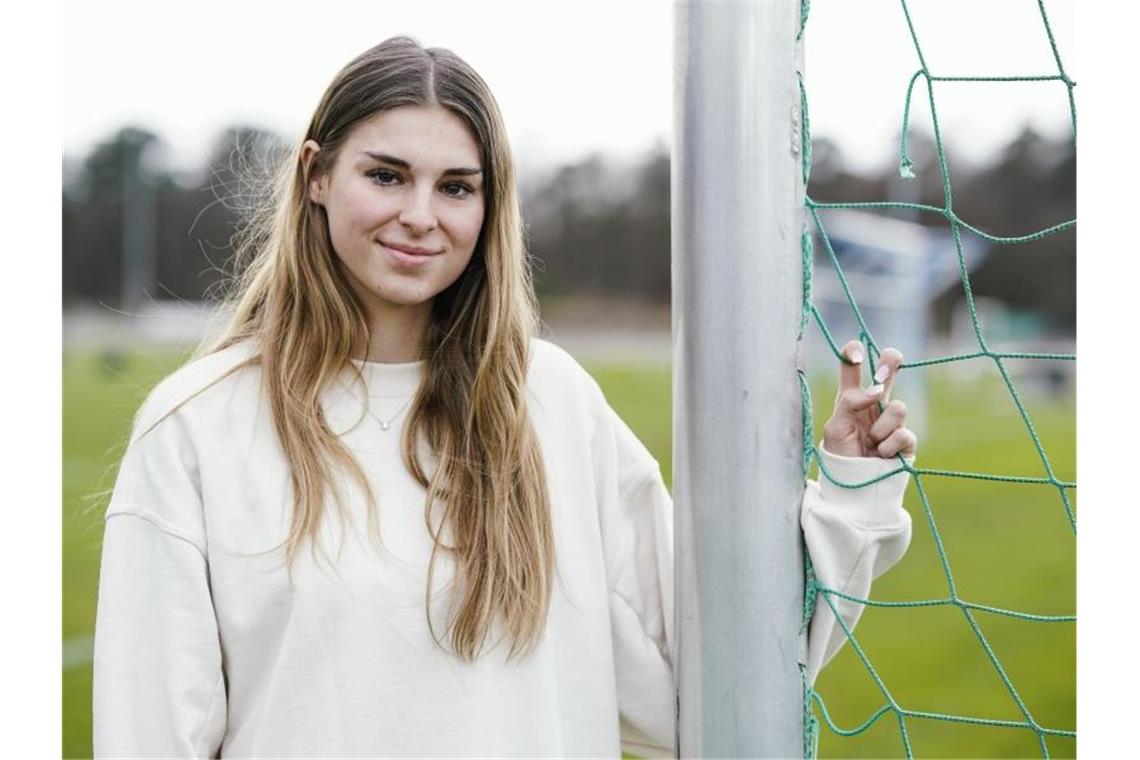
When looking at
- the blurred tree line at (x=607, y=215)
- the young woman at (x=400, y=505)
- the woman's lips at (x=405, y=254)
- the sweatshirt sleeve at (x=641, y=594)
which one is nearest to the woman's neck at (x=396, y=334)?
the young woman at (x=400, y=505)

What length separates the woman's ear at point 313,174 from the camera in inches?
64.9

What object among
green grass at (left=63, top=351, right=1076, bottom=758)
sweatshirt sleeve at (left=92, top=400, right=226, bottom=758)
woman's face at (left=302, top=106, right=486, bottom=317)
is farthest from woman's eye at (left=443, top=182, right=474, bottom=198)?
green grass at (left=63, top=351, right=1076, bottom=758)

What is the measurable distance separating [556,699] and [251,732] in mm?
366

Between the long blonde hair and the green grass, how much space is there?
358 millimetres

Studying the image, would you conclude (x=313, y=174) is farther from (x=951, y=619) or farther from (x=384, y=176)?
(x=951, y=619)

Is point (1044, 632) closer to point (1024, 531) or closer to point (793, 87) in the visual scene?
point (1024, 531)

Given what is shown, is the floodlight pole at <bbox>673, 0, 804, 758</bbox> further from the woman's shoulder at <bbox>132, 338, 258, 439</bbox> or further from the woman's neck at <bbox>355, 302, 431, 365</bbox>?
the woman's shoulder at <bbox>132, 338, 258, 439</bbox>

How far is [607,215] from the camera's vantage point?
1542 inches

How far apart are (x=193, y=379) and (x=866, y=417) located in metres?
0.81

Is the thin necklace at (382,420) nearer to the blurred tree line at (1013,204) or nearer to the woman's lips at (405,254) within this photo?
the woman's lips at (405,254)

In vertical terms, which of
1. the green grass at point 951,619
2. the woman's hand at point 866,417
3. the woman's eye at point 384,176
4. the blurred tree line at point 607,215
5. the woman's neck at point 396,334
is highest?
the blurred tree line at point 607,215

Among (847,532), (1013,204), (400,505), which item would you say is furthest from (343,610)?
(1013,204)

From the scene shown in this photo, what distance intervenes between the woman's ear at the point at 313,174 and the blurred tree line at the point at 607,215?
29.1 m

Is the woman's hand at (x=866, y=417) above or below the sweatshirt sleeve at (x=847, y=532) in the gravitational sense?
above
